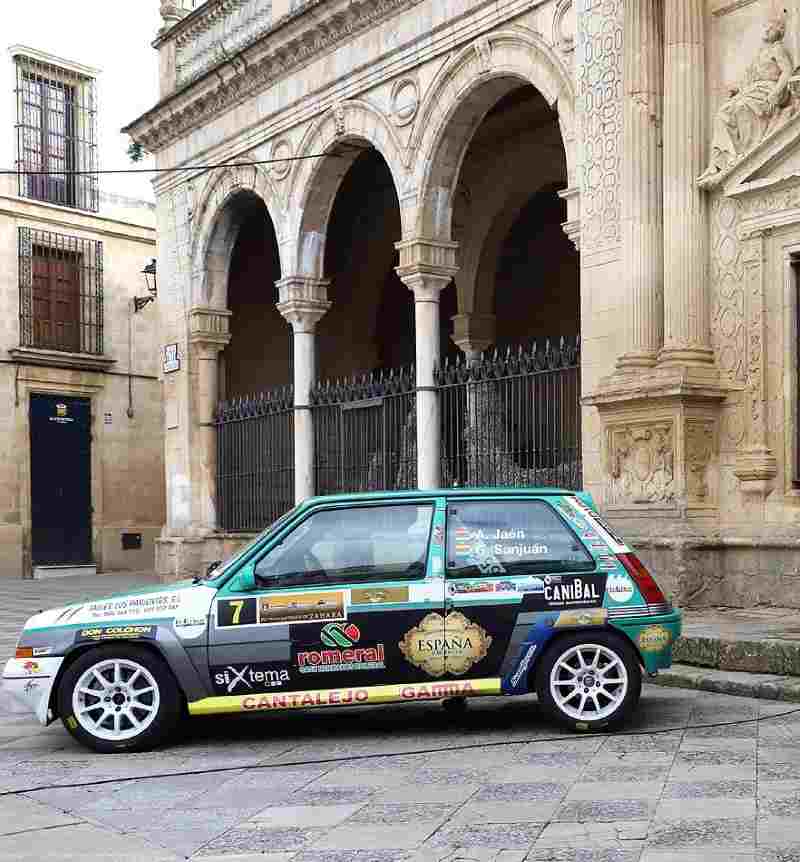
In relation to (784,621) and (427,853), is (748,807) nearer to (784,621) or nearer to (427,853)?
(427,853)

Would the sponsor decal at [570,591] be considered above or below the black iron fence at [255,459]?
below

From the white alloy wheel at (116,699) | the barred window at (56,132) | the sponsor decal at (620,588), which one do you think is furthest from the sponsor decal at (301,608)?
the barred window at (56,132)

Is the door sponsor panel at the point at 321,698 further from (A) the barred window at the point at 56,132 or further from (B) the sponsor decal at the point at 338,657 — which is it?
(A) the barred window at the point at 56,132

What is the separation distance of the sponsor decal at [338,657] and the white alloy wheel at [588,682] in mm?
987

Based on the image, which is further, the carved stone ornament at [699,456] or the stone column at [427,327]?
the stone column at [427,327]

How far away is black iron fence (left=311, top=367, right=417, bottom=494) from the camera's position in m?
16.5

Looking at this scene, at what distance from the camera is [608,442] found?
39.1ft

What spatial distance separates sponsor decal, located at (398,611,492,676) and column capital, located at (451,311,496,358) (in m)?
13.3

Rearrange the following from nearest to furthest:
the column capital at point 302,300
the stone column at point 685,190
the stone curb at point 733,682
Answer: the stone curb at point 733,682 < the stone column at point 685,190 < the column capital at point 302,300

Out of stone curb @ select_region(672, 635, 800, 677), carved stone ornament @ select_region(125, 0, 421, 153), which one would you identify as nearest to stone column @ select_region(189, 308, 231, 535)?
carved stone ornament @ select_region(125, 0, 421, 153)

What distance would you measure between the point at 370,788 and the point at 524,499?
2.10m

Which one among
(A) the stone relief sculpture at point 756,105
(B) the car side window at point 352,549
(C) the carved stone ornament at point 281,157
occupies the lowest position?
(B) the car side window at point 352,549

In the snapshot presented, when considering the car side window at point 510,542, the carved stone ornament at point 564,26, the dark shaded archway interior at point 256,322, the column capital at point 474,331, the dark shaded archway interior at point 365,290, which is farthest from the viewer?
the dark shaded archway interior at point 365,290

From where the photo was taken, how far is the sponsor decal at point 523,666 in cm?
707
